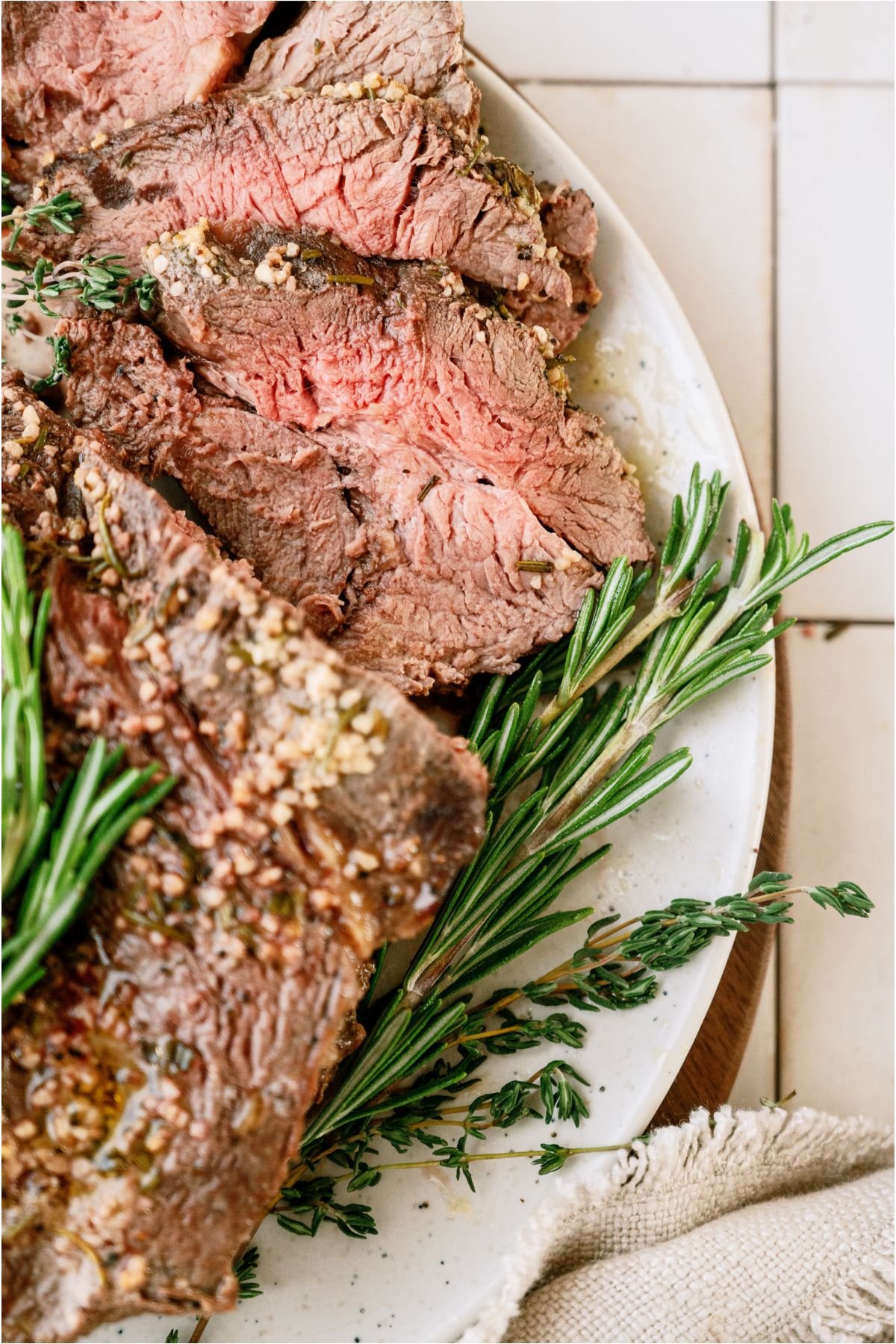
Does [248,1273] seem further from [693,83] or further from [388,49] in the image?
[693,83]

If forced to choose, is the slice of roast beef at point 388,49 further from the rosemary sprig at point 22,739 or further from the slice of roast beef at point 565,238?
the rosemary sprig at point 22,739

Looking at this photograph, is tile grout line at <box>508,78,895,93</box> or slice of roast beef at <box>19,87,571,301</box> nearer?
slice of roast beef at <box>19,87,571,301</box>

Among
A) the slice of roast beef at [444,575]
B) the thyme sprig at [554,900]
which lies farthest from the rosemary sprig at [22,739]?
the thyme sprig at [554,900]

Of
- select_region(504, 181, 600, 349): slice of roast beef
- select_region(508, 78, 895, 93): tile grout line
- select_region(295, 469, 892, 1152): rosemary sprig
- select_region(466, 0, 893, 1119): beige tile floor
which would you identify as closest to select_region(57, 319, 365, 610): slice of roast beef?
select_region(295, 469, 892, 1152): rosemary sprig

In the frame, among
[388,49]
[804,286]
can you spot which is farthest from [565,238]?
[804,286]

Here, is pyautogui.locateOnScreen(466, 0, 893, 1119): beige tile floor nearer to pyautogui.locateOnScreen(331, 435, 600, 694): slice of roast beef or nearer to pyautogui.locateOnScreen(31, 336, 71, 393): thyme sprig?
pyautogui.locateOnScreen(331, 435, 600, 694): slice of roast beef
